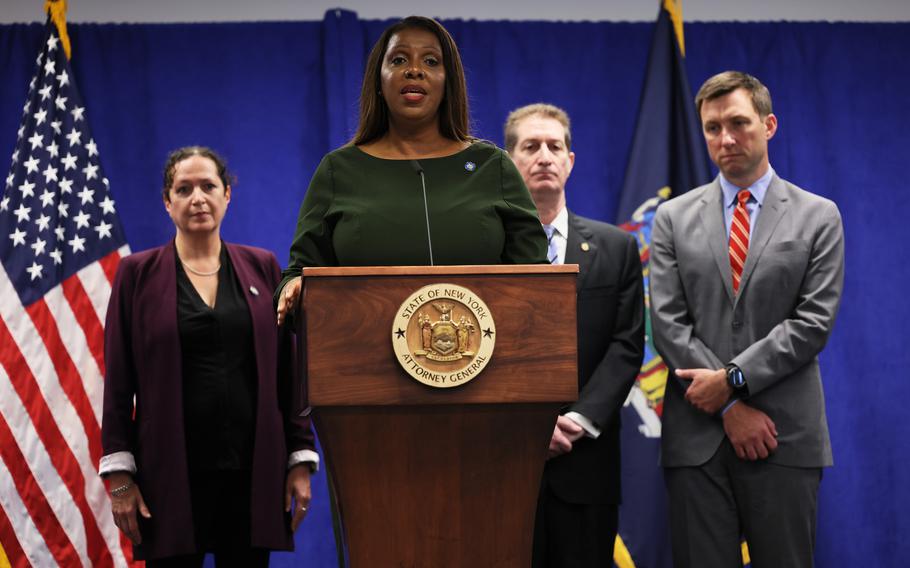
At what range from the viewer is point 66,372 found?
3.73m

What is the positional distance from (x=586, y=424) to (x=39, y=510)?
211 cm

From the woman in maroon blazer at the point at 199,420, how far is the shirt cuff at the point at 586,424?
809 millimetres

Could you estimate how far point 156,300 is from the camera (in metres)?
2.92

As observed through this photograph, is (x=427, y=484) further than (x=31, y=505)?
No

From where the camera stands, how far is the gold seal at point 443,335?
157 cm

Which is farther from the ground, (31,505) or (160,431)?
(160,431)

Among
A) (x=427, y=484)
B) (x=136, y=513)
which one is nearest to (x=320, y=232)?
(x=427, y=484)

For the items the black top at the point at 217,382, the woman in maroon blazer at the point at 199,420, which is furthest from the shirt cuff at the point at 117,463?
the black top at the point at 217,382

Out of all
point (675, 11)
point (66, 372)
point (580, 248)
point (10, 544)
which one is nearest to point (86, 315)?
point (66, 372)

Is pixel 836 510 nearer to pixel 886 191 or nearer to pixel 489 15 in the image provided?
pixel 886 191

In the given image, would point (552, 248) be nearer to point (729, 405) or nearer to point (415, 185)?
point (729, 405)

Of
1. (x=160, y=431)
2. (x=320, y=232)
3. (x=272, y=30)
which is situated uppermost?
(x=272, y=30)

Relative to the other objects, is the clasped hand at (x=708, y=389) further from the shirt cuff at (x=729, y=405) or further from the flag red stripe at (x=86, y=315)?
the flag red stripe at (x=86, y=315)

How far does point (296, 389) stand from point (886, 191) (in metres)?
3.00
